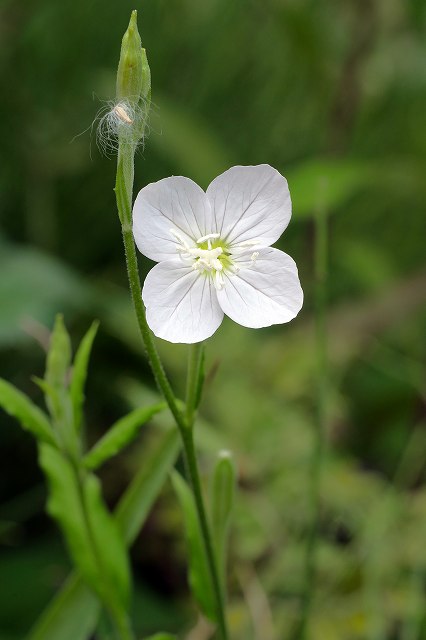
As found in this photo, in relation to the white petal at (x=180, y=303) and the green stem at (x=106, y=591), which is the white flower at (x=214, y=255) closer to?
the white petal at (x=180, y=303)

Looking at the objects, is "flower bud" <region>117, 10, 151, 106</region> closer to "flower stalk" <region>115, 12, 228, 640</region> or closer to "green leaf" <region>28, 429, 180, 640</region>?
"flower stalk" <region>115, 12, 228, 640</region>

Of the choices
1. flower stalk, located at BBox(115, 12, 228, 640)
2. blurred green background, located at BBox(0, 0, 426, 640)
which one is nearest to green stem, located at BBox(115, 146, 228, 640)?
flower stalk, located at BBox(115, 12, 228, 640)

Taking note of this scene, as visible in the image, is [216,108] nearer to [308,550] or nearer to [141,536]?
[141,536]

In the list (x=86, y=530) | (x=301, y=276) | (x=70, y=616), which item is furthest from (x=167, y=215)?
(x=301, y=276)

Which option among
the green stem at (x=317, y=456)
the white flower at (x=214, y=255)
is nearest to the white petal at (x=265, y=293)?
the white flower at (x=214, y=255)

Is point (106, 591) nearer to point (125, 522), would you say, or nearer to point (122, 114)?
point (125, 522)

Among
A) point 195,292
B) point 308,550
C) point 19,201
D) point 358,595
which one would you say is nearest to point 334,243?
point 19,201
